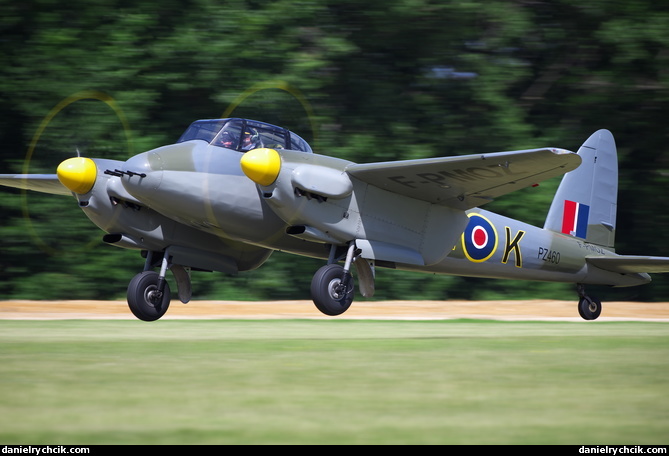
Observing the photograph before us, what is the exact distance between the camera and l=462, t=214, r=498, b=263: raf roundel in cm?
1435

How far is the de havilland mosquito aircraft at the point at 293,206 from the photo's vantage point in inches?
467

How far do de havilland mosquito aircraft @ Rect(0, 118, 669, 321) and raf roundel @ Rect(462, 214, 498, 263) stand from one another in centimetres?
2

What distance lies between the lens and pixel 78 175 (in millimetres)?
12500

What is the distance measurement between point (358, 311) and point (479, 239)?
466 cm

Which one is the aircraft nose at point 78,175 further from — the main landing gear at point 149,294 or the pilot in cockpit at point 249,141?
the pilot in cockpit at point 249,141

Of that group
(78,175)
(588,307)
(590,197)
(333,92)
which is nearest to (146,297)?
(78,175)

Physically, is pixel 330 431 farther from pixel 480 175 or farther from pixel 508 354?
pixel 480 175

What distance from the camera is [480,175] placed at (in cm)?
1227

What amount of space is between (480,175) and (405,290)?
36.8 ft

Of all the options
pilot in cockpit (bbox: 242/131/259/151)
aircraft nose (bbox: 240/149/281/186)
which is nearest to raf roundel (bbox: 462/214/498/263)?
pilot in cockpit (bbox: 242/131/259/151)

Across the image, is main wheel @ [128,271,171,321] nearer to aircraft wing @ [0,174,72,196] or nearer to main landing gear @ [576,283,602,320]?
aircraft wing @ [0,174,72,196]

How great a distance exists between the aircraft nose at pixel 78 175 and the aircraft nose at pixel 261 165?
2.79 meters

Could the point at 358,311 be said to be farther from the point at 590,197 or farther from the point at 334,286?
the point at 334,286
